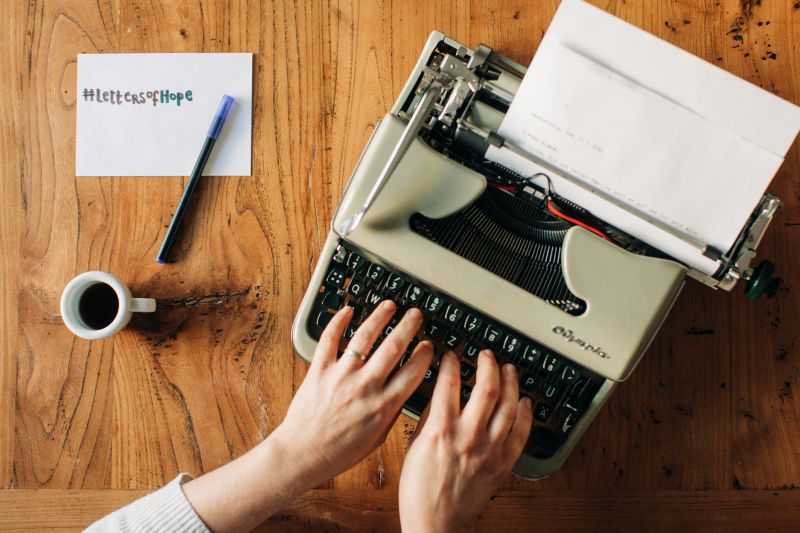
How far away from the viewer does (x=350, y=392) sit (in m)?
0.88

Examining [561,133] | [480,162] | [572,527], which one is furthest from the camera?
[572,527]

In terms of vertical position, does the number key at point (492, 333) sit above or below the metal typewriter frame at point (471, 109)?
below

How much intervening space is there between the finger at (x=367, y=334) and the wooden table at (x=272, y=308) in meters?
0.22

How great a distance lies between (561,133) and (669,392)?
56cm

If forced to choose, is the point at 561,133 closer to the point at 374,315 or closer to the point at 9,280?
the point at 374,315

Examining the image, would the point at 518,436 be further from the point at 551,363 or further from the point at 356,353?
the point at 356,353

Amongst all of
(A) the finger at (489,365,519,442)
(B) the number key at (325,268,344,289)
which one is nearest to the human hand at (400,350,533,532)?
(A) the finger at (489,365,519,442)

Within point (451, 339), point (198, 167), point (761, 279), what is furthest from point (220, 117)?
point (761, 279)

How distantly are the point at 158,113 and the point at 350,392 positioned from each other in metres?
0.63

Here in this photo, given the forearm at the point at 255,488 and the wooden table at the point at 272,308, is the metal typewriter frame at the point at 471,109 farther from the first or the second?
the forearm at the point at 255,488

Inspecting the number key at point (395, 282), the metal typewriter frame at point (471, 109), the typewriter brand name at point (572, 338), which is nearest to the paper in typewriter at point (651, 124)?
the metal typewriter frame at point (471, 109)

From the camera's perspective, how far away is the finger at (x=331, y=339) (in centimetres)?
89

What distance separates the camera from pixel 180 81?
3.53 ft

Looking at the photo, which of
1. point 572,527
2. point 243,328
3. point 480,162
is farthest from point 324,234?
point 572,527
